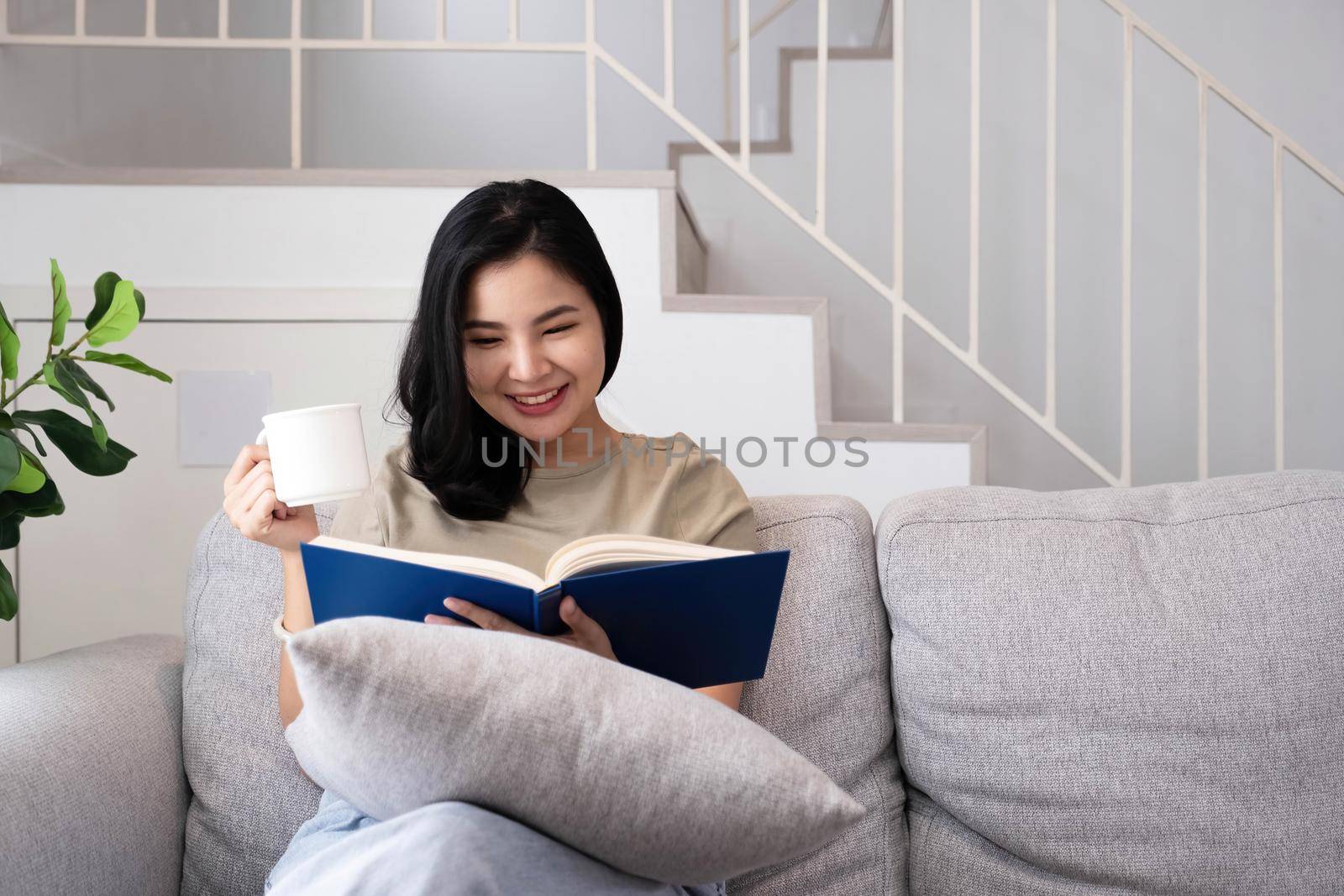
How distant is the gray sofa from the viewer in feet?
3.63

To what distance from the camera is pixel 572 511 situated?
1299 millimetres

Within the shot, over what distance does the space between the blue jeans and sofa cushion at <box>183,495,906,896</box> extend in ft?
1.26

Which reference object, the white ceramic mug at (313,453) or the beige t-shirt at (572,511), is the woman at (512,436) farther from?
the white ceramic mug at (313,453)

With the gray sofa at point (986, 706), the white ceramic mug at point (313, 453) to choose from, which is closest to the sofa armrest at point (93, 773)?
the gray sofa at point (986, 706)

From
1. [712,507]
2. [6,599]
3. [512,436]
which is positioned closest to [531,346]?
[512,436]

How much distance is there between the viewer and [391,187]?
2.10 m

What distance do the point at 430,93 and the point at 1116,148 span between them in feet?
6.71

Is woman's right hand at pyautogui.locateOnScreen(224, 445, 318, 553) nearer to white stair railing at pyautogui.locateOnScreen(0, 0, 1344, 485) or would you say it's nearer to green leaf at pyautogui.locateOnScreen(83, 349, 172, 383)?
green leaf at pyautogui.locateOnScreen(83, 349, 172, 383)

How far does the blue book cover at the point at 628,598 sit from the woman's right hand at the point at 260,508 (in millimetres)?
187

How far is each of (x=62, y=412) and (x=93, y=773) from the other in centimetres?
51

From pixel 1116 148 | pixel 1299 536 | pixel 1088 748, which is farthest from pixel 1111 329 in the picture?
pixel 1088 748

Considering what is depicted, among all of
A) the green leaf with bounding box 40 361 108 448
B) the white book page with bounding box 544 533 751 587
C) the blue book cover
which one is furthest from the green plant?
the white book page with bounding box 544 533 751 587

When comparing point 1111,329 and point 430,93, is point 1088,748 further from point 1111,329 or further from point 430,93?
point 430,93

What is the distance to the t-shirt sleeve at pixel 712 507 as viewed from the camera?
124cm
